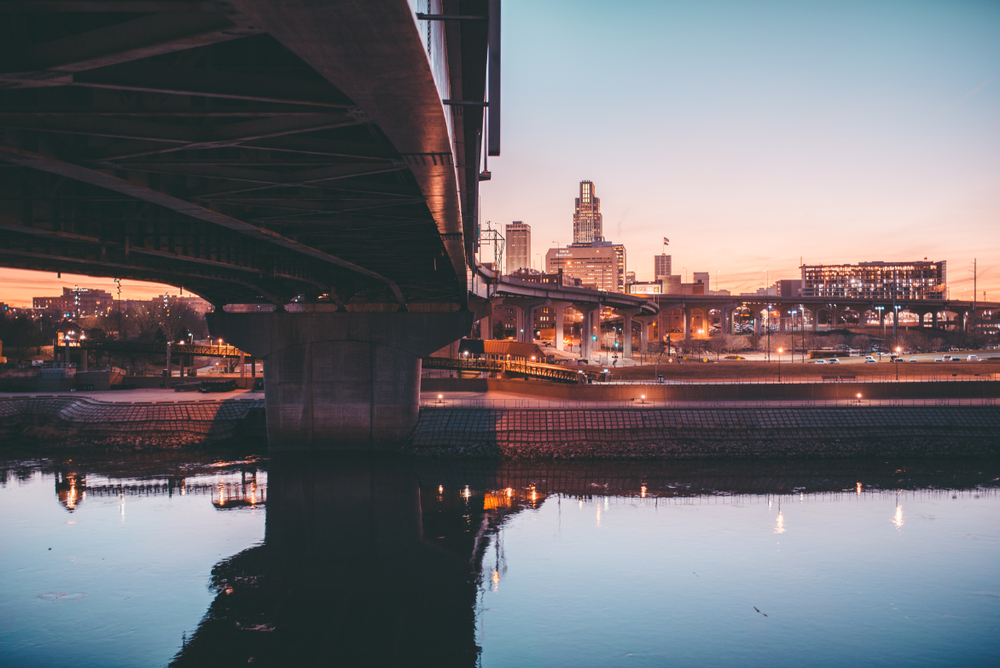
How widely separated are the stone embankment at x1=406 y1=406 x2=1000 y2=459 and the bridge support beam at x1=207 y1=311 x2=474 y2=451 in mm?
A: 3089

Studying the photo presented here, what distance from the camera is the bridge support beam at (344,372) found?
146ft

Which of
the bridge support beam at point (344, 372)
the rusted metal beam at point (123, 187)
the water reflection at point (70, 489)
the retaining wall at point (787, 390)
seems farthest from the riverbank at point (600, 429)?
the rusted metal beam at point (123, 187)

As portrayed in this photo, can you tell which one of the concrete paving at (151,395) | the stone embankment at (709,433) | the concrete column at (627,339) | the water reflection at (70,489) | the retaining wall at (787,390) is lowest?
the water reflection at (70,489)

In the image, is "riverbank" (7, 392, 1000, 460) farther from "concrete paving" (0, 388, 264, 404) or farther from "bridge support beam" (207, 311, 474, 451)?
"concrete paving" (0, 388, 264, 404)

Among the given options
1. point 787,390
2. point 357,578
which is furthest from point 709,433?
point 357,578

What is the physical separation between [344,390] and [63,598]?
2434 cm

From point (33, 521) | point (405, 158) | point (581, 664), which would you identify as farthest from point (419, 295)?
point (405, 158)

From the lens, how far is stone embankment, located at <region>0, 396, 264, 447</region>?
46688 millimetres

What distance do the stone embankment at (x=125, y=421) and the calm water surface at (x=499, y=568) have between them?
314 inches

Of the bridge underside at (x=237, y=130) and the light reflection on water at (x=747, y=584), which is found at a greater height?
the bridge underside at (x=237, y=130)

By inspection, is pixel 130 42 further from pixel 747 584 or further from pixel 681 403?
pixel 681 403

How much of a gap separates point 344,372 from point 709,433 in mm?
25146

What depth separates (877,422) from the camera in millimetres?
45031

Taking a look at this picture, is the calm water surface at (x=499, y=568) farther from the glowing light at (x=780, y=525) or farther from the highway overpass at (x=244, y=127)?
the highway overpass at (x=244, y=127)
